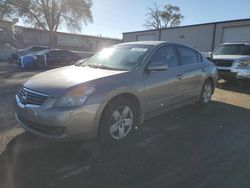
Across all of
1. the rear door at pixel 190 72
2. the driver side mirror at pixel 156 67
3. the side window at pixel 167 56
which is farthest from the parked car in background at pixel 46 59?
the driver side mirror at pixel 156 67

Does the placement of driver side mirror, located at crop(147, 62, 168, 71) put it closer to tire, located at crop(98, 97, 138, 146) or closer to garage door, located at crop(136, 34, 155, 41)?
tire, located at crop(98, 97, 138, 146)

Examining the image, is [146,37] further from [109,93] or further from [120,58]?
[109,93]

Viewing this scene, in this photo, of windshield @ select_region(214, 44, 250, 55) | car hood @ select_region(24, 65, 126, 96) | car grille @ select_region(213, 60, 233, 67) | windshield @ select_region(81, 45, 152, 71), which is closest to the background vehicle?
windshield @ select_region(214, 44, 250, 55)

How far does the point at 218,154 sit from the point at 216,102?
12.3ft

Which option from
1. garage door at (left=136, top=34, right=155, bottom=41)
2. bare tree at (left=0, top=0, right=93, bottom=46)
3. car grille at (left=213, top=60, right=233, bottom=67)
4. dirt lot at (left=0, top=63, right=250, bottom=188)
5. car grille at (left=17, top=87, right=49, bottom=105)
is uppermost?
bare tree at (left=0, top=0, right=93, bottom=46)

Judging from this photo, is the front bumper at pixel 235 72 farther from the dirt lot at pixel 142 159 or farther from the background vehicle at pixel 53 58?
the background vehicle at pixel 53 58

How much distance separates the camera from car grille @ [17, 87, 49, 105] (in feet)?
11.5

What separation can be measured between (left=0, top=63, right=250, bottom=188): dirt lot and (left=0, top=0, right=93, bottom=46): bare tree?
105 feet

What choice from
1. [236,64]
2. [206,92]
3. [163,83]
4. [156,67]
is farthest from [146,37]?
[156,67]

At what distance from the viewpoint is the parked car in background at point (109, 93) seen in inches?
135

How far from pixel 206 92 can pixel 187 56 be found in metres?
1.35

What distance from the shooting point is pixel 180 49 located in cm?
550

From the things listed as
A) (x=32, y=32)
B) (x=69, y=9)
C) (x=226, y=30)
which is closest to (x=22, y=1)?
(x=69, y=9)

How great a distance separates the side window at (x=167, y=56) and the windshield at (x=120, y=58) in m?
0.21
